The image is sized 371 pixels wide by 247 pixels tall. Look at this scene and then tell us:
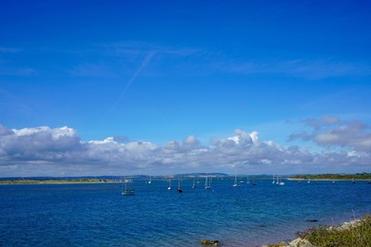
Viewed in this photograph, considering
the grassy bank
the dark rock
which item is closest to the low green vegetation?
the grassy bank

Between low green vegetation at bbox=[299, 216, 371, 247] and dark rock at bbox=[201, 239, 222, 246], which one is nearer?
low green vegetation at bbox=[299, 216, 371, 247]

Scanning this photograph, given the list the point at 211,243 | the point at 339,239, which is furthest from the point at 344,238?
the point at 211,243

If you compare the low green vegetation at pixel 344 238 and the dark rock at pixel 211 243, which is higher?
the low green vegetation at pixel 344 238

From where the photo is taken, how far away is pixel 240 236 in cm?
5062

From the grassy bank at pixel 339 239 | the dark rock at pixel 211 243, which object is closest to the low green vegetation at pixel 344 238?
the grassy bank at pixel 339 239

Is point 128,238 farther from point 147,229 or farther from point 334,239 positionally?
point 334,239

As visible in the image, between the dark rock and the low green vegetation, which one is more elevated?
the low green vegetation

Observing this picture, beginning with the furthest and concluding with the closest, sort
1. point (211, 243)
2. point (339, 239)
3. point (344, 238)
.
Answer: point (211, 243) < point (344, 238) < point (339, 239)

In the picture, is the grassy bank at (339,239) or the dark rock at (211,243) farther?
the dark rock at (211,243)

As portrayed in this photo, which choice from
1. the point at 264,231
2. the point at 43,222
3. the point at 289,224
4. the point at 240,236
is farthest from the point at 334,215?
the point at 43,222

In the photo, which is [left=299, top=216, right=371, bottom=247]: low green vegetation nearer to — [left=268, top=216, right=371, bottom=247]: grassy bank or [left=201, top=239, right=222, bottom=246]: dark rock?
[left=268, top=216, right=371, bottom=247]: grassy bank

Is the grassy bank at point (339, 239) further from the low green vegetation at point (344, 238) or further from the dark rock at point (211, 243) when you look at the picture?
the dark rock at point (211, 243)

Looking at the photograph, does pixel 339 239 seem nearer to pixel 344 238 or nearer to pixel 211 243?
pixel 344 238

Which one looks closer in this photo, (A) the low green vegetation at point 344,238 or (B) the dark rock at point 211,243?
(A) the low green vegetation at point 344,238
